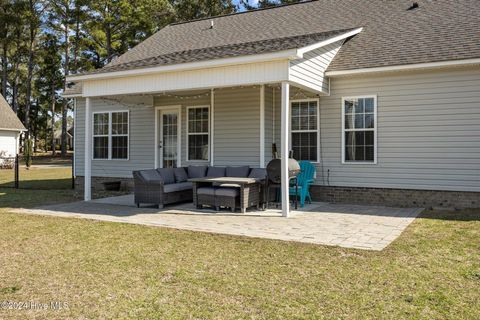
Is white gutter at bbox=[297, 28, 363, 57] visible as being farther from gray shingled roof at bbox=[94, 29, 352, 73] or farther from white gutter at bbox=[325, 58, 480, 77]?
white gutter at bbox=[325, 58, 480, 77]

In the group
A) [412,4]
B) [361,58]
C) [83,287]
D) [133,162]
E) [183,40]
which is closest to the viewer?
[83,287]

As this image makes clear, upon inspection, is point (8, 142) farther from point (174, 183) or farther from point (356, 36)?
point (356, 36)

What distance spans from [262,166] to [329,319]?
22.6 ft

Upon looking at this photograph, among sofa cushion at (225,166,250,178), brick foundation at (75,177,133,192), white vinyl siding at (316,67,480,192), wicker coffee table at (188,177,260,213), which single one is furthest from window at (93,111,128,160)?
white vinyl siding at (316,67,480,192)

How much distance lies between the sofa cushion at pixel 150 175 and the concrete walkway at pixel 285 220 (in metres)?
0.67

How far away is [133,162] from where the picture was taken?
13.2 m

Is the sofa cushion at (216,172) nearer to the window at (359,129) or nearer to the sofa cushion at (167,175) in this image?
the sofa cushion at (167,175)

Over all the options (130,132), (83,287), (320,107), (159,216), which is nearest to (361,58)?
(320,107)

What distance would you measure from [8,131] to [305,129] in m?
26.0

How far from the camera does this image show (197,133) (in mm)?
12070

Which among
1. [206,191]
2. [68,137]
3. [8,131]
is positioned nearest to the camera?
[206,191]

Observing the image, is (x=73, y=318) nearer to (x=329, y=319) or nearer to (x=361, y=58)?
(x=329, y=319)

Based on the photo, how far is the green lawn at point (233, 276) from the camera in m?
3.53

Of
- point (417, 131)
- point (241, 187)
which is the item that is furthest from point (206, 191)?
point (417, 131)
